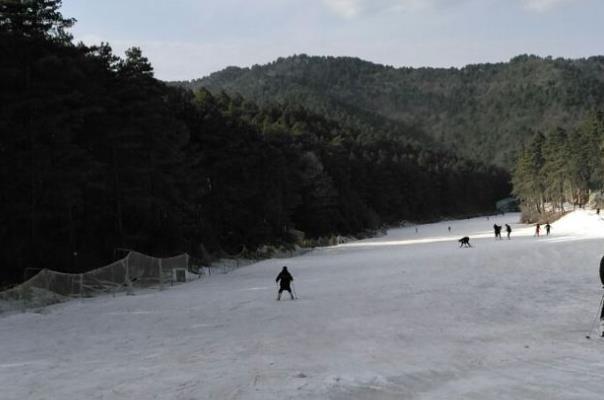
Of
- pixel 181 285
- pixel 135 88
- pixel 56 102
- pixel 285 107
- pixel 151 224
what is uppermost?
pixel 285 107

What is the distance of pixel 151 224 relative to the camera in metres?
43.3

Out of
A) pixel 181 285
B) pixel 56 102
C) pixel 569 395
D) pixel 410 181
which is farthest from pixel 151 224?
pixel 410 181

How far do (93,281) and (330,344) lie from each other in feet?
60.9

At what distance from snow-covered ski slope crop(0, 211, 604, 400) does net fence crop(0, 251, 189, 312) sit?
4.14ft

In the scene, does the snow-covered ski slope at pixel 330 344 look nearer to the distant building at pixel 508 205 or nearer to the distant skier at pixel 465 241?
the distant skier at pixel 465 241

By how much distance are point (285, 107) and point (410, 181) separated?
5145cm

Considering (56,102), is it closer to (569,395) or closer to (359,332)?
(359,332)

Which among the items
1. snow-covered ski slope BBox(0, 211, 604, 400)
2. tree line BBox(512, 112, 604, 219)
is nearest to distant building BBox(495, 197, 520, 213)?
tree line BBox(512, 112, 604, 219)

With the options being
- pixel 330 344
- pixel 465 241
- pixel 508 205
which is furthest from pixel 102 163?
pixel 508 205

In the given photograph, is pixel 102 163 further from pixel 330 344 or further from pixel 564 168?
pixel 564 168

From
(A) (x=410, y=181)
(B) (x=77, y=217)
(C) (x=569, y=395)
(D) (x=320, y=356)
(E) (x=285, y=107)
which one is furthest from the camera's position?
(E) (x=285, y=107)

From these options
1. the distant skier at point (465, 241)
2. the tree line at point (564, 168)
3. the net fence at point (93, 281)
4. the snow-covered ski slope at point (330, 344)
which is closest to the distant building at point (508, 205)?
the tree line at point (564, 168)

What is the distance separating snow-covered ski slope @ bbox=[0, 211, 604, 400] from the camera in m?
9.54

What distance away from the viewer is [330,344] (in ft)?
43.1
